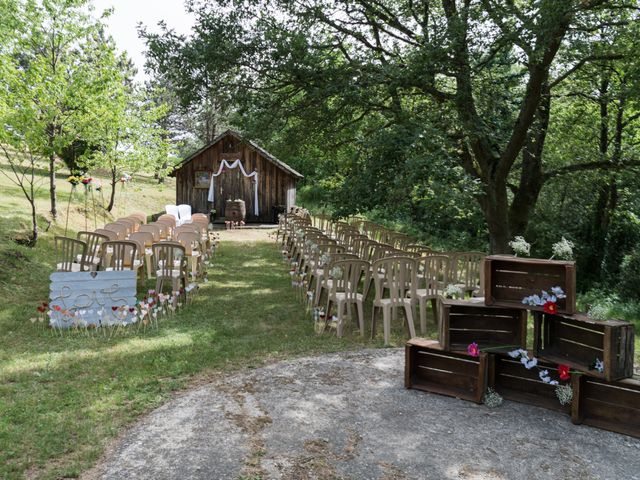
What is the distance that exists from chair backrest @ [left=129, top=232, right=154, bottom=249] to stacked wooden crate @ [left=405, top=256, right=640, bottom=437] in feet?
19.6

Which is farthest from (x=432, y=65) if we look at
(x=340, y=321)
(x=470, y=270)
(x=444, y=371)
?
(x=444, y=371)

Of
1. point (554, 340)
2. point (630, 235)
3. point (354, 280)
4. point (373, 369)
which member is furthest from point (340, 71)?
point (630, 235)

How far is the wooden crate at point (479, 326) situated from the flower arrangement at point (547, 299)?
0.26m

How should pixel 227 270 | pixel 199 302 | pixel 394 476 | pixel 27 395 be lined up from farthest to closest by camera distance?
pixel 227 270
pixel 199 302
pixel 27 395
pixel 394 476

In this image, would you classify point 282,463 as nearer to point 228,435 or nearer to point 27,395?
point 228,435

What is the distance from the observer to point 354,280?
23.4 feet

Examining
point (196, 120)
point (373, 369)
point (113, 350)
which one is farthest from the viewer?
point (196, 120)

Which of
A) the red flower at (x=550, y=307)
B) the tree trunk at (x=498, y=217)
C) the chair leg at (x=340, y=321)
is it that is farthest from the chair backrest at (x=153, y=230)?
the red flower at (x=550, y=307)

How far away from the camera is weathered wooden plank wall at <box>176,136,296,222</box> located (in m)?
23.8

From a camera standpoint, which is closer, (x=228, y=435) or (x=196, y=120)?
(x=228, y=435)

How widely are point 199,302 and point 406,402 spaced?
4.76 metres

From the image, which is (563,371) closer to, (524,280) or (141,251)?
(524,280)

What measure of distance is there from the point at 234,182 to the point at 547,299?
2037cm

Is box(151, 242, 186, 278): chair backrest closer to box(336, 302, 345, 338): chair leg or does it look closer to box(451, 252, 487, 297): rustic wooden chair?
box(336, 302, 345, 338): chair leg
